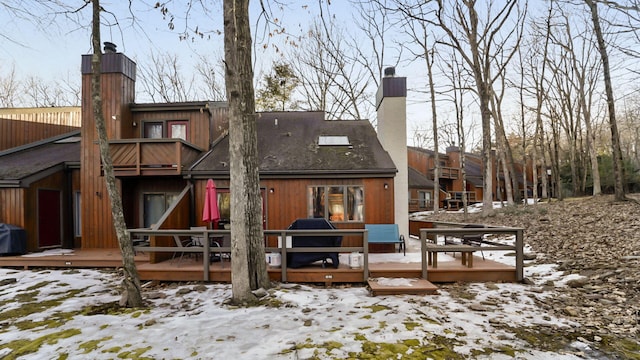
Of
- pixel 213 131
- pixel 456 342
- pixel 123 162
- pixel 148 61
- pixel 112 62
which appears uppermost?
pixel 148 61

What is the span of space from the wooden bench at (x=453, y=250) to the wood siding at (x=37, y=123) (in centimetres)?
1405

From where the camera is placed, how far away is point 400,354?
355 cm

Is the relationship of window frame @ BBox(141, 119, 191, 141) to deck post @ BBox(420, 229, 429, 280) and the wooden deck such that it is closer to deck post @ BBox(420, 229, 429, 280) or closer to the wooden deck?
the wooden deck

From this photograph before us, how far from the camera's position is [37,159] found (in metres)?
10.3

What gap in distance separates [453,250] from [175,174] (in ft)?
23.3

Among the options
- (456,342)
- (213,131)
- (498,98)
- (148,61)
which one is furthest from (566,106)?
(148,61)

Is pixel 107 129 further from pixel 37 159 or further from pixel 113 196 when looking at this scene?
pixel 113 196

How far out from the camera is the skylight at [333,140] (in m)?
10.4

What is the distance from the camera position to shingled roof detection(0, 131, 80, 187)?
870 cm

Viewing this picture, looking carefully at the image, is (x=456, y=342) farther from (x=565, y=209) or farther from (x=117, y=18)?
(x=565, y=209)

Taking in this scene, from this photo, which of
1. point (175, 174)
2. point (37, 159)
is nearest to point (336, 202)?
point (175, 174)

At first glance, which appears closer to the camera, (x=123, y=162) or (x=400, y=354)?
(x=400, y=354)

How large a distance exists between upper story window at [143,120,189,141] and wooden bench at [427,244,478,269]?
8.02m

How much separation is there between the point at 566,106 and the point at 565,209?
12.4 m
